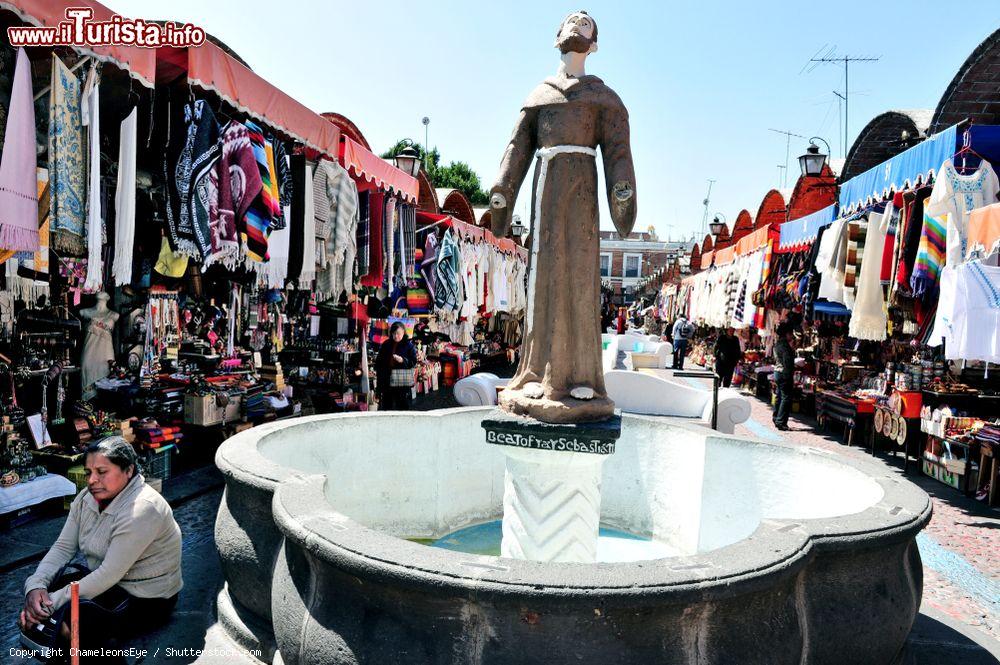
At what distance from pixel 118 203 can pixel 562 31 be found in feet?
11.0

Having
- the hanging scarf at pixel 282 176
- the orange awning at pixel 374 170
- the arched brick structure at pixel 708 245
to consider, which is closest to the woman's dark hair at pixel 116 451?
the hanging scarf at pixel 282 176

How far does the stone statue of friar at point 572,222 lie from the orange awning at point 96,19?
2.81 meters

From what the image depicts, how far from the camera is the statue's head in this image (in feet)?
12.0

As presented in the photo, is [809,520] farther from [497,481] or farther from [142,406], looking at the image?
[142,406]

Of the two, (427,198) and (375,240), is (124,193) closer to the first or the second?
(375,240)

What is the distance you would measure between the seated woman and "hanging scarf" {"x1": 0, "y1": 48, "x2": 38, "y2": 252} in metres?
1.67

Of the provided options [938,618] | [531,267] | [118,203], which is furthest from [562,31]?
[938,618]

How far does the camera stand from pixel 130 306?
6.79m

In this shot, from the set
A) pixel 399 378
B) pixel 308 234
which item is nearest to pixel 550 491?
pixel 308 234

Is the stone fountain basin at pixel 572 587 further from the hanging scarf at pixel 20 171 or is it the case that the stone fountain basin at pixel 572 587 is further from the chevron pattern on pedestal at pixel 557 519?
the hanging scarf at pixel 20 171

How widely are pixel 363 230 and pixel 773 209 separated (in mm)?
10752

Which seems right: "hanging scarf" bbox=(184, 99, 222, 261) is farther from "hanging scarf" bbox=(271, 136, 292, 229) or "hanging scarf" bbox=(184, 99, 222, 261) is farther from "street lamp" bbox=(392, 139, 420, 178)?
"street lamp" bbox=(392, 139, 420, 178)

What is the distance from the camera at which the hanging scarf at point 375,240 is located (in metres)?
8.31

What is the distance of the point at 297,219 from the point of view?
675cm
